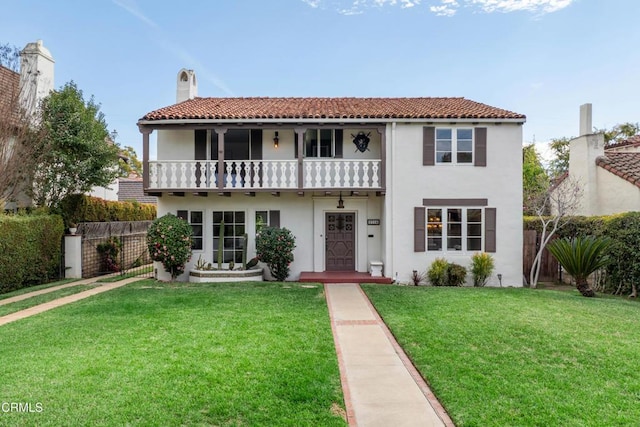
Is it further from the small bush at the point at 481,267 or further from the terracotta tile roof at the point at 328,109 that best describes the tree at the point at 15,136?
the small bush at the point at 481,267

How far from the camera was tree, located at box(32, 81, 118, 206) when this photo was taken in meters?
13.8

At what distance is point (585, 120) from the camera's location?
50.6 ft

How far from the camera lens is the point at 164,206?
13.8 metres

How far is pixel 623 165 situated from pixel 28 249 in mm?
23169

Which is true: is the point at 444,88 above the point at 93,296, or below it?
above

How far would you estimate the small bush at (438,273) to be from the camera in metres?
12.6

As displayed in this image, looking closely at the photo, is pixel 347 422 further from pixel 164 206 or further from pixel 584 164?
pixel 584 164

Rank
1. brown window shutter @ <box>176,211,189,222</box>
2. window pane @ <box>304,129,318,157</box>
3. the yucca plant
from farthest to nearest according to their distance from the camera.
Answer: window pane @ <box>304,129,318,157</box> → brown window shutter @ <box>176,211,189,222</box> → the yucca plant

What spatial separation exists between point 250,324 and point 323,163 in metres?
7.44

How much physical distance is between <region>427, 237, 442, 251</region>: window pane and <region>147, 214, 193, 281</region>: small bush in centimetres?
887

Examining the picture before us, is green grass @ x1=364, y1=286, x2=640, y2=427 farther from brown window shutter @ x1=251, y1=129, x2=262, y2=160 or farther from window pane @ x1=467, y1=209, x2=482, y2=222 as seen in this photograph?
brown window shutter @ x1=251, y1=129, x2=262, y2=160

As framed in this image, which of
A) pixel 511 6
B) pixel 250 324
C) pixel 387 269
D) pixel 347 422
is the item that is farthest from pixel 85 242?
pixel 511 6

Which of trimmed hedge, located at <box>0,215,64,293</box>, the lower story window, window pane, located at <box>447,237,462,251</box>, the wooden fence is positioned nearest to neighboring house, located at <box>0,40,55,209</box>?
trimmed hedge, located at <box>0,215,64,293</box>

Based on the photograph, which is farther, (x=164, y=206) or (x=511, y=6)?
(x=511, y=6)
